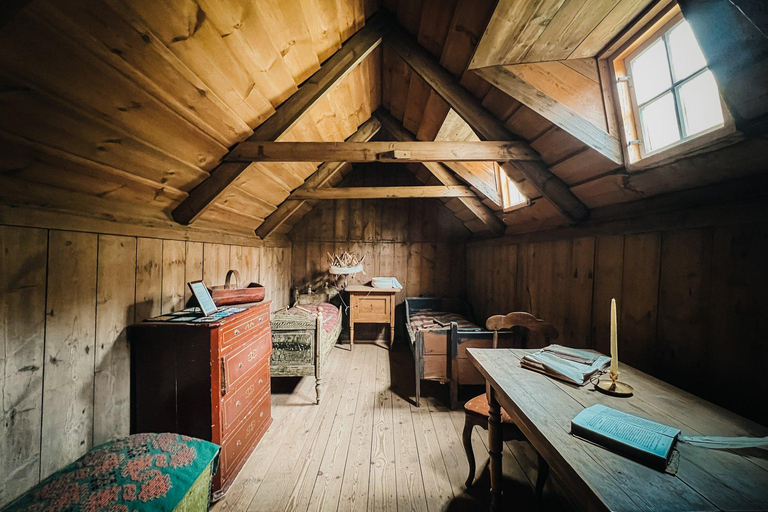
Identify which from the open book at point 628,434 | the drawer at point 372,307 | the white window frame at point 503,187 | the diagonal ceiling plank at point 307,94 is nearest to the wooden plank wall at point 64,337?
the diagonal ceiling plank at point 307,94

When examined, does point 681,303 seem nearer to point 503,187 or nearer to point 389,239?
point 503,187

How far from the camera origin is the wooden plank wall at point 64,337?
119 cm

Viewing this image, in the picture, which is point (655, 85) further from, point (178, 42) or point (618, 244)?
point (178, 42)

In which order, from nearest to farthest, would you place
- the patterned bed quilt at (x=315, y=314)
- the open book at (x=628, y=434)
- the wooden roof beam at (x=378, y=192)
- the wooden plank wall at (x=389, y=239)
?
the open book at (x=628, y=434) < the patterned bed quilt at (x=315, y=314) < the wooden roof beam at (x=378, y=192) < the wooden plank wall at (x=389, y=239)

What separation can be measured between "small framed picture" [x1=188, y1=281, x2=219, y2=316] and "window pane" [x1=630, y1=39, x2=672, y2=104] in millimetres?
2799

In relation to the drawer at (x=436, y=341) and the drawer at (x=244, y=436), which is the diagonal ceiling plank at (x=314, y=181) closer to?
the drawer at (x=244, y=436)

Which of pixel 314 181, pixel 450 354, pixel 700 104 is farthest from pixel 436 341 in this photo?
pixel 314 181

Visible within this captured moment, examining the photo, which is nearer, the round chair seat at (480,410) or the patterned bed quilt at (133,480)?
the patterned bed quilt at (133,480)

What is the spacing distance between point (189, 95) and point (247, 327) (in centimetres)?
149

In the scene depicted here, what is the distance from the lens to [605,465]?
2.53ft

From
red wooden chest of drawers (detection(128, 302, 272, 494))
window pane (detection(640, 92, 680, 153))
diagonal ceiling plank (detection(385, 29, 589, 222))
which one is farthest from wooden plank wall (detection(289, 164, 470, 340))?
window pane (detection(640, 92, 680, 153))

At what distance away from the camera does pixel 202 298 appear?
1.83 meters

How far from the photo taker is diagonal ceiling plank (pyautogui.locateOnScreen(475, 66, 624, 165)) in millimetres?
1550

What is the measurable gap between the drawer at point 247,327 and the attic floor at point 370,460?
905 mm
